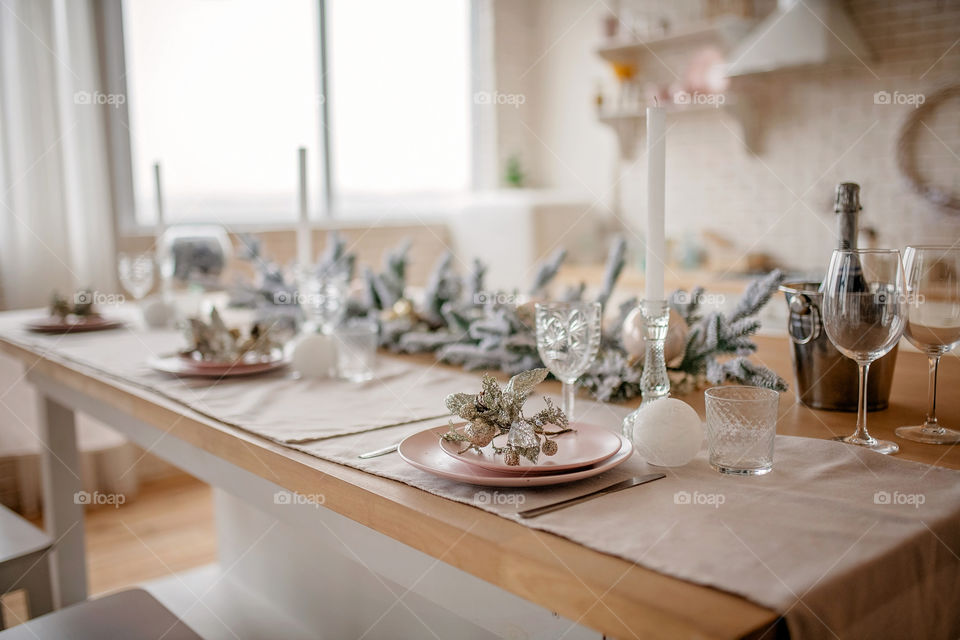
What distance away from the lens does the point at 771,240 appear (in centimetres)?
402

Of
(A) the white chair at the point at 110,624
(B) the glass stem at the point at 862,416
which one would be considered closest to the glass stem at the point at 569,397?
(B) the glass stem at the point at 862,416

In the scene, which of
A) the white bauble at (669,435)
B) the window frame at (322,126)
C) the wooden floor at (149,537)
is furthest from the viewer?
the window frame at (322,126)

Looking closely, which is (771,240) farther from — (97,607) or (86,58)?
(97,607)

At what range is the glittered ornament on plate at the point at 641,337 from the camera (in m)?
1.20

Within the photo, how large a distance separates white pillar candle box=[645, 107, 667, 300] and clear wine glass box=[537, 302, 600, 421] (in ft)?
0.30

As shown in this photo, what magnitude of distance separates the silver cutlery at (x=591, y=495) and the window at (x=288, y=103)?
319 cm

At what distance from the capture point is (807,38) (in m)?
3.49

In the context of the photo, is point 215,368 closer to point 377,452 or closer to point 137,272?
point 377,452

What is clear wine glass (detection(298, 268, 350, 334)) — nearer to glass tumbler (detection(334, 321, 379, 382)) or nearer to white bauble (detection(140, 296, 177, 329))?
glass tumbler (detection(334, 321, 379, 382))

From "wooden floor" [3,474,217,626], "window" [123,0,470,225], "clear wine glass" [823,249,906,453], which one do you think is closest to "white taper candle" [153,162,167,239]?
"wooden floor" [3,474,217,626]

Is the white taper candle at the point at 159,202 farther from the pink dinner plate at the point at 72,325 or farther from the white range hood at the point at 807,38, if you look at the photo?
the white range hood at the point at 807,38

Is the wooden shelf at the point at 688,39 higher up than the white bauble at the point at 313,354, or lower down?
higher up

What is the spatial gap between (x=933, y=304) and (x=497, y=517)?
1.91ft

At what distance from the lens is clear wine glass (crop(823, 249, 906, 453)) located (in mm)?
897
